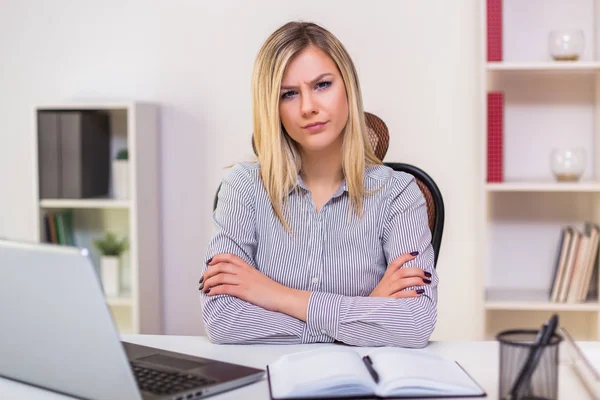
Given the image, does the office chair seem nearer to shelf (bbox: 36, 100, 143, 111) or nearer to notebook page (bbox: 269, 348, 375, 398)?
notebook page (bbox: 269, 348, 375, 398)

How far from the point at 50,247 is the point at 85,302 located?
0.08 metres

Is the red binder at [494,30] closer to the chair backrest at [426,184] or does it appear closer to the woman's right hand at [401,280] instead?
the chair backrest at [426,184]

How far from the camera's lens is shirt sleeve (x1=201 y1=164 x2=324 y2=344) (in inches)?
58.3

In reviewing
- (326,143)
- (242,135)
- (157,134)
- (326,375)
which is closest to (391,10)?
(242,135)

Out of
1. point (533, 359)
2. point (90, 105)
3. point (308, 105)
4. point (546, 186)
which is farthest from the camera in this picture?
point (90, 105)

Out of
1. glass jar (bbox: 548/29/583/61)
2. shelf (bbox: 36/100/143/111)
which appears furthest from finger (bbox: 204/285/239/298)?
glass jar (bbox: 548/29/583/61)

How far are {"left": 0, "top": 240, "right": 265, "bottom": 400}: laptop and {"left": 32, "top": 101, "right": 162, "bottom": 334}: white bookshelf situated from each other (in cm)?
187

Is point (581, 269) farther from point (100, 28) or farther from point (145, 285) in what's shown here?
point (100, 28)

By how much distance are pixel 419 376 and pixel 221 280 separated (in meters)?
0.64

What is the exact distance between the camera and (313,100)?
178 cm

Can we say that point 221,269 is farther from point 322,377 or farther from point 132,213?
point 132,213

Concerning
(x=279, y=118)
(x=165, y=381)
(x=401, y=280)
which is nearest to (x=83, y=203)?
(x=279, y=118)

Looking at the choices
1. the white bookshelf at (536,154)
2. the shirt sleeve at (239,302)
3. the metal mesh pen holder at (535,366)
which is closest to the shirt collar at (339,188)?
the shirt sleeve at (239,302)

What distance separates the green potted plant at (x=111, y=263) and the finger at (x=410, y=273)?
181cm
